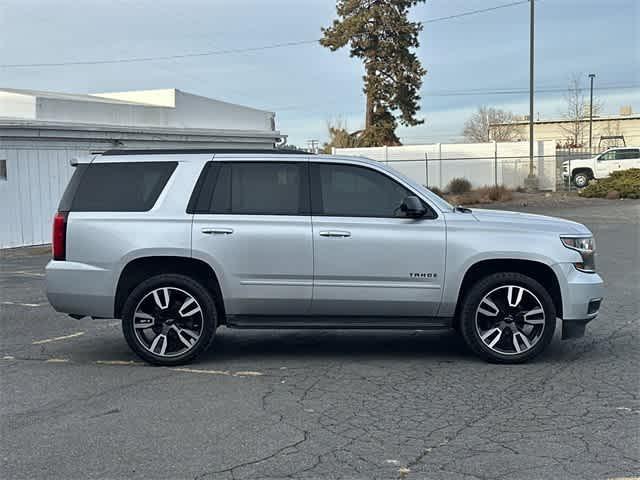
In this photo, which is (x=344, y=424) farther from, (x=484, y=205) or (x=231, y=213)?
(x=484, y=205)

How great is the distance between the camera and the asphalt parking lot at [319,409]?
4.73 metres

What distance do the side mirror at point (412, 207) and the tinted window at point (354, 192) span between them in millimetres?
118

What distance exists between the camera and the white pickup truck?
1524 inches

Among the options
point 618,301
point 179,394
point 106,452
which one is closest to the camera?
point 106,452

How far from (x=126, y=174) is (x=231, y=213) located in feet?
3.60

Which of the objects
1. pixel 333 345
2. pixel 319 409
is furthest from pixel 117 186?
pixel 319 409

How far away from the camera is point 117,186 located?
24.1 feet

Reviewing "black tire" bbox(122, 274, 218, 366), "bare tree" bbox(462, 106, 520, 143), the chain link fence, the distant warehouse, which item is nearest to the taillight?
"black tire" bbox(122, 274, 218, 366)

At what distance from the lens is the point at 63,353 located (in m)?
7.87

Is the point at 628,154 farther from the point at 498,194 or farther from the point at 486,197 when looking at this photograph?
the point at 486,197

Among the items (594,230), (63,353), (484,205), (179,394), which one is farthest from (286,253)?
(484,205)

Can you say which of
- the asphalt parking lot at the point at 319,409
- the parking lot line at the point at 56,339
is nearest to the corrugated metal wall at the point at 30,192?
the asphalt parking lot at the point at 319,409

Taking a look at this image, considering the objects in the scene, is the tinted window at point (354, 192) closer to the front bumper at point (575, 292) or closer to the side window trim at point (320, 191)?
the side window trim at point (320, 191)

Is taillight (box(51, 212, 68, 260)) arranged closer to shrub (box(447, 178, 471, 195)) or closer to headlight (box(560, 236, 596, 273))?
headlight (box(560, 236, 596, 273))
